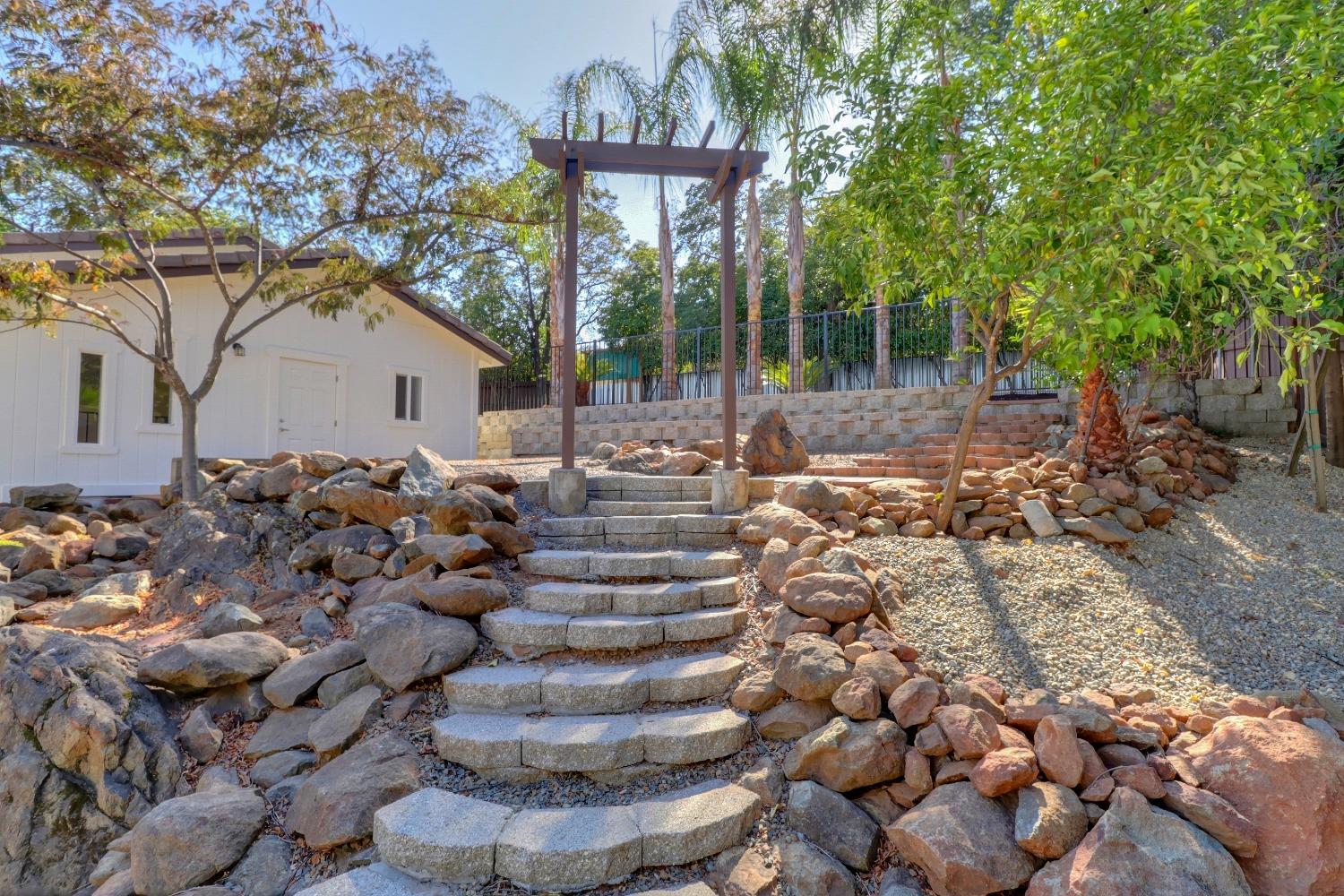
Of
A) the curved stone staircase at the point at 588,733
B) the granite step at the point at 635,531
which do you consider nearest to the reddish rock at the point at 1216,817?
the curved stone staircase at the point at 588,733

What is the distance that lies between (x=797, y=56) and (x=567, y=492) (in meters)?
10.3

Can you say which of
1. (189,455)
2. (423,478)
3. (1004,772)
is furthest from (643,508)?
(189,455)

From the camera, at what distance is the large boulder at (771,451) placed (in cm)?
653

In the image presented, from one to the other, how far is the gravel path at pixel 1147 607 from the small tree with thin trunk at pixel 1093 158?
2.36 ft

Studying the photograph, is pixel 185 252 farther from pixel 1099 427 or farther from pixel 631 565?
pixel 1099 427

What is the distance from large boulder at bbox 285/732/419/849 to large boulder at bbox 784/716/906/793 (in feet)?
5.09

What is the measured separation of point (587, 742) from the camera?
2.70m


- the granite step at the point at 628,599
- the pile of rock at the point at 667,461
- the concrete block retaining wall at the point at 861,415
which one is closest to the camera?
the granite step at the point at 628,599

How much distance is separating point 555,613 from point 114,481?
7.35 meters

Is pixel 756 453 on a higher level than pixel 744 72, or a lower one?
lower

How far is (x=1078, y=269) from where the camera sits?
3.12 metres

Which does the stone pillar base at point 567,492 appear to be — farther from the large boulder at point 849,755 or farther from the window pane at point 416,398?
the window pane at point 416,398

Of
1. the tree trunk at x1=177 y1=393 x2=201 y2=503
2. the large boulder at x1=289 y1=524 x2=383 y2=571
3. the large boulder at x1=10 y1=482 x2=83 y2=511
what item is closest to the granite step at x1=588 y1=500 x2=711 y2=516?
the large boulder at x1=289 y1=524 x2=383 y2=571

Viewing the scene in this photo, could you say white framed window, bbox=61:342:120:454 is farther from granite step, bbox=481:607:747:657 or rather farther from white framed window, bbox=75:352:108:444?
granite step, bbox=481:607:747:657
